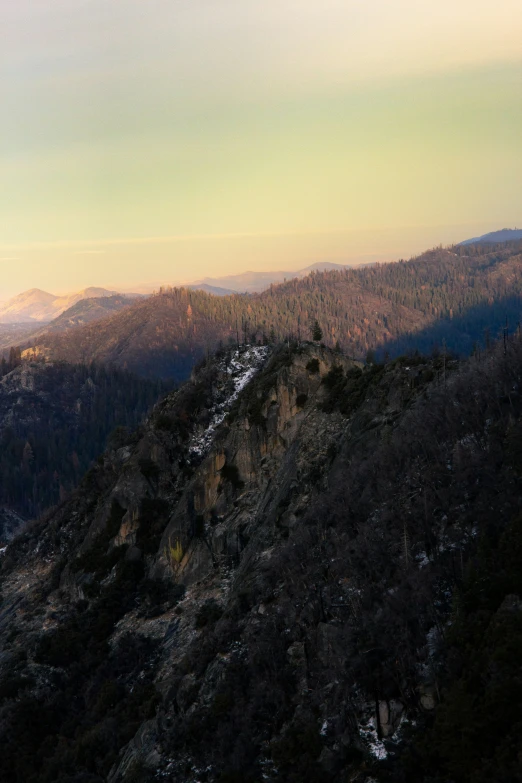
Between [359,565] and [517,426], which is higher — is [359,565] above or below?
below

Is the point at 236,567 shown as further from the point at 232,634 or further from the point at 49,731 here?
the point at 49,731

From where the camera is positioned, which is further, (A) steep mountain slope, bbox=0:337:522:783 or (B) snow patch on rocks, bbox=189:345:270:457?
(B) snow patch on rocks, bbox=189:345:270:457

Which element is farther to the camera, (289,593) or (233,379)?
(233,379)

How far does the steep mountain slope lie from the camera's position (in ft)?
101

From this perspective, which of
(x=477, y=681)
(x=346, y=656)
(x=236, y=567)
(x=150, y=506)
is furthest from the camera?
(x=150, y=506)

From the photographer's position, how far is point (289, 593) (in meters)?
46.4

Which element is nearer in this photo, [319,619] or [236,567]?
[319,619]

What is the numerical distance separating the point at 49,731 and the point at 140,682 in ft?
34.4

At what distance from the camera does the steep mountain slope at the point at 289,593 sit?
30.7 metres

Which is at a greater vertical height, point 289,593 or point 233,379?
point 233,379

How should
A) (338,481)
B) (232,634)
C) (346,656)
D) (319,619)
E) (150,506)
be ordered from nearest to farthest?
(346,656) → (319,619) → (232,634) → (338,481) → (150,506)

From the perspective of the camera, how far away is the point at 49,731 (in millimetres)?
56969

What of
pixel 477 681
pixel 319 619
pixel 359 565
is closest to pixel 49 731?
pixel 319 619

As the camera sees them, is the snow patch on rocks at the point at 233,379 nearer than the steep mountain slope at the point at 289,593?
No
